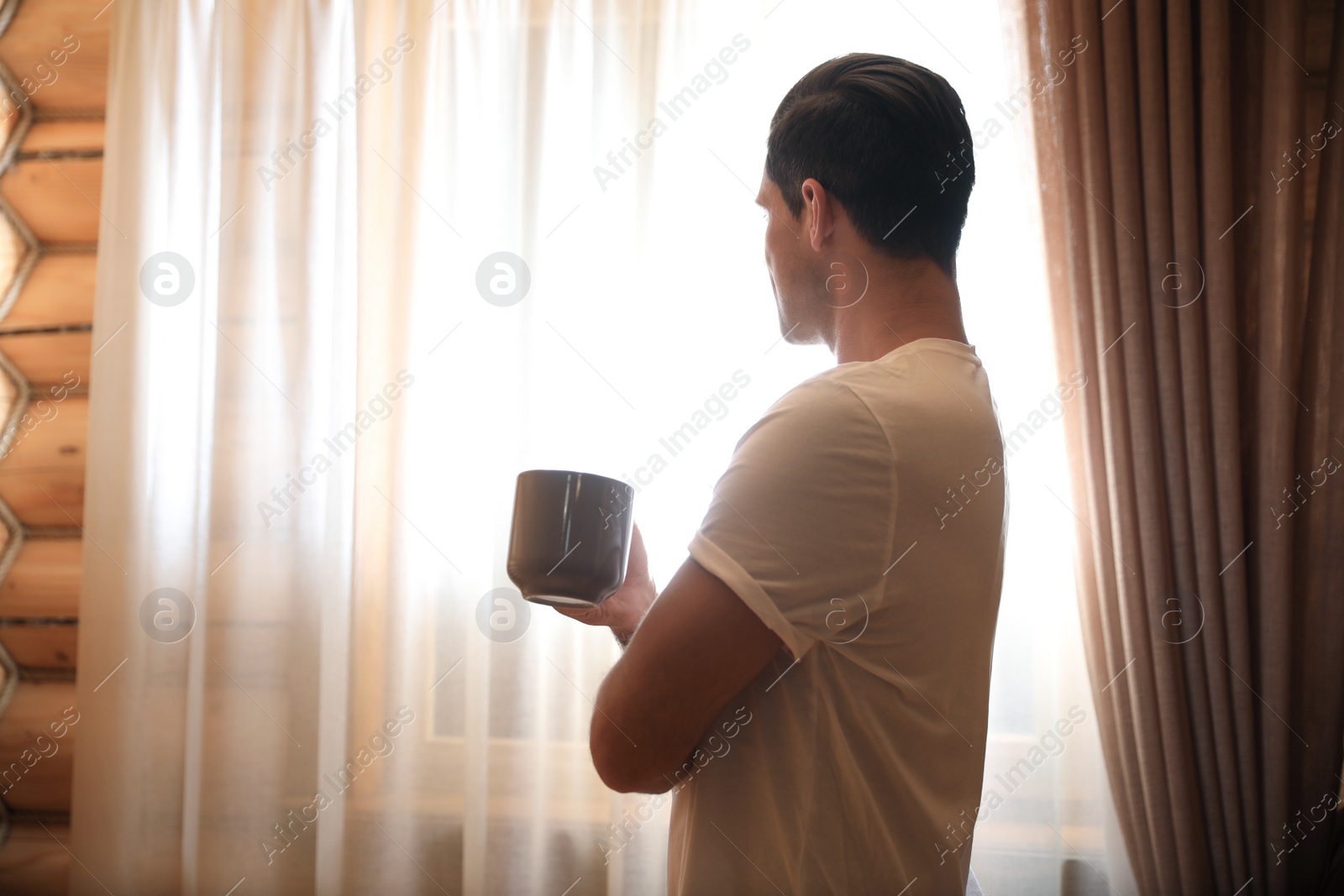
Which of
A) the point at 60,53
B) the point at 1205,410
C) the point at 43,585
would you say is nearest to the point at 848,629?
the point at 1205,410

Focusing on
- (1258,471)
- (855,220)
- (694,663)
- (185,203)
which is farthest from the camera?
(185,203)

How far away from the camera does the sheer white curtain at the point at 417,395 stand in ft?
5.27

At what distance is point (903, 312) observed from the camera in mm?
752

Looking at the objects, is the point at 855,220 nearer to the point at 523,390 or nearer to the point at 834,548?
the point at 834,548

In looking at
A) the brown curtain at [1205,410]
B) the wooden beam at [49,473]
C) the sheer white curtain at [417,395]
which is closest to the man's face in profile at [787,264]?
the sheer white curtain at [417,395]

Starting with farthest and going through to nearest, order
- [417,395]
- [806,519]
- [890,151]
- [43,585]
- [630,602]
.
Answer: [43,585] → [417,395] → [630,602] → [890,151] → [806,519]

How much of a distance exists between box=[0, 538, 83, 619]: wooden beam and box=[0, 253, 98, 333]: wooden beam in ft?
1.54

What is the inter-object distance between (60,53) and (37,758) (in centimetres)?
145

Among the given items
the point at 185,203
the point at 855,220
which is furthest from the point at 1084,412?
the point at 185,203

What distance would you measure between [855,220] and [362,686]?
134 cm

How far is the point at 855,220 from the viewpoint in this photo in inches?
29.9

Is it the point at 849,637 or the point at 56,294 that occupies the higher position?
the point at 56,294

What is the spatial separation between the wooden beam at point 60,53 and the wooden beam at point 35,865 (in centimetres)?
150

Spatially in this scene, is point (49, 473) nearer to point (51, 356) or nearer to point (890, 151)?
point (51, 356)
